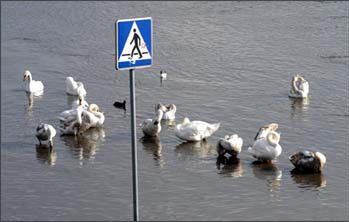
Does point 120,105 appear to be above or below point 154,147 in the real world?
above

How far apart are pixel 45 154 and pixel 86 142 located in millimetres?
1723

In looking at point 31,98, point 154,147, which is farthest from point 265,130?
point 31,98

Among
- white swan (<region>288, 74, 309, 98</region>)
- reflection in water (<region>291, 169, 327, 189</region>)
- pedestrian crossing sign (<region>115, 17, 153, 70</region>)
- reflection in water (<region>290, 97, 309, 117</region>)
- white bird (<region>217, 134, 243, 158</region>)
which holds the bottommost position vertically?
reflection in water (<region>291, 169, 327, 189</region>)

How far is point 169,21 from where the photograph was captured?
45.9m

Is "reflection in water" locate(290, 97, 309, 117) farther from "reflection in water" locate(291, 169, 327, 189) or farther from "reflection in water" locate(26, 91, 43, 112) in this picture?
"reflection in water" locate(26, 91, 43, 112)

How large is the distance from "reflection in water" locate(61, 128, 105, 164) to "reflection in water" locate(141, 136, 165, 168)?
1418mm

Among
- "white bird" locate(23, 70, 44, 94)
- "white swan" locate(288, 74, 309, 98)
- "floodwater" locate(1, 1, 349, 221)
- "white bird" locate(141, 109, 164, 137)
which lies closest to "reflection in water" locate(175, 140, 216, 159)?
"floodwater" locate(1, 1, 349, 221)

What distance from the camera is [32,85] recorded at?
1312 inches

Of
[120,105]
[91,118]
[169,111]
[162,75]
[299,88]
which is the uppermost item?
[162,75]

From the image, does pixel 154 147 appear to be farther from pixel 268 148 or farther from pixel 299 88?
pixel 299 88

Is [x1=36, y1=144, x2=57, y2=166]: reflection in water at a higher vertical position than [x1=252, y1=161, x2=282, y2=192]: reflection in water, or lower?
higher

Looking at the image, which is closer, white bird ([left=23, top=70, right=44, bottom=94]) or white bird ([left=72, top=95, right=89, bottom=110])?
white bird ([left=72, top=95, right=89, bottom=110])

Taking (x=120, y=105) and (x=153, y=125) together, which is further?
(x=120, y=105)

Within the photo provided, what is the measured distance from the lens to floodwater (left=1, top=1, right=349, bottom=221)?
75.7ft
